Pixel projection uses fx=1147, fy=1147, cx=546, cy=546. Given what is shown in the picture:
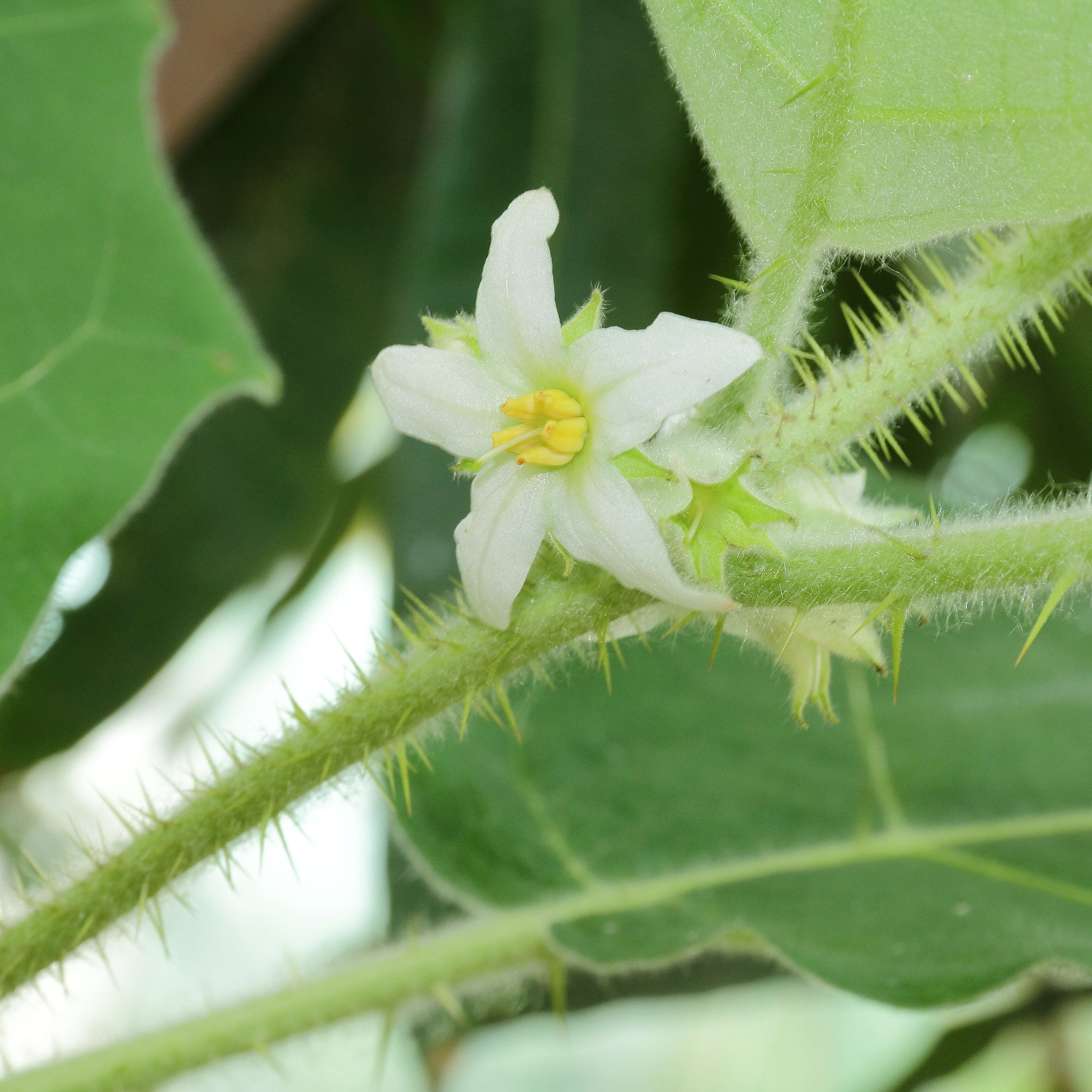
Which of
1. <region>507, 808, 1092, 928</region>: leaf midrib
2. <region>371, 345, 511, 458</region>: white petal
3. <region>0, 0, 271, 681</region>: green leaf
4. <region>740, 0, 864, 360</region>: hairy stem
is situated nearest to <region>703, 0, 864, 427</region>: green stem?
<region>740, 0, 864, 360</region>: hairy stem

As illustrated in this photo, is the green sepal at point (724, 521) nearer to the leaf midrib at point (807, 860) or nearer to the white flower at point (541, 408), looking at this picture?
the white flower at point (541, 408)

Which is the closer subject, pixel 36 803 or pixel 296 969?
pixel 296 969

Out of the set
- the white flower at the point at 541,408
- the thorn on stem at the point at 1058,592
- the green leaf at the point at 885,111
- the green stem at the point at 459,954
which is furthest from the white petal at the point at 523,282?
the green stem at the point at 459,954

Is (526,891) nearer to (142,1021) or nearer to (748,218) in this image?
(142,1021)

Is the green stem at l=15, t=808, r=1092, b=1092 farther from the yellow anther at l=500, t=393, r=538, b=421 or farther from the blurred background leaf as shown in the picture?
the yellow anther at l=500, t=393, r=538, b=421

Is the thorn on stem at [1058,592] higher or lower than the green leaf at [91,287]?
lower

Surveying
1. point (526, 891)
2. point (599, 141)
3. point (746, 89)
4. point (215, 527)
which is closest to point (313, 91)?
point (599, 141)

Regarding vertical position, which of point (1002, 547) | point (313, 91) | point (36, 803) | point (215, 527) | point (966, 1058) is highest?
point (313, 91)
